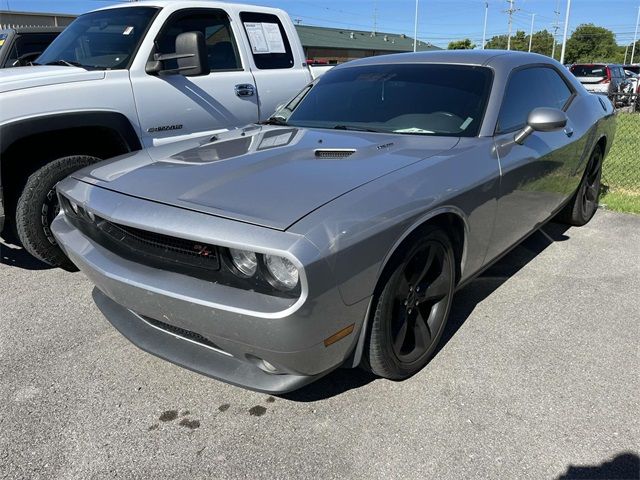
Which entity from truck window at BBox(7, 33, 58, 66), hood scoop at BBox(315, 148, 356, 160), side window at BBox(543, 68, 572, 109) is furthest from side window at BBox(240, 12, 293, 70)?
truck window at BBox(7, 33, 58, 66)

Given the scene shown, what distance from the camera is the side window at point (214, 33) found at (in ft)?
15.4

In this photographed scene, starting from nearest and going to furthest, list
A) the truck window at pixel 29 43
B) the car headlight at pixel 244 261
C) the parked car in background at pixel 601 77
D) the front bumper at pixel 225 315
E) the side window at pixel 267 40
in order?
the front bumper at pixel 225 315
the car headlight at pixel 244 261
the side window at pixel 267 40
the truck window at pixel 29 43
the parked car in background at pixel 601 77

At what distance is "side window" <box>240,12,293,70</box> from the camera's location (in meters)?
5.27

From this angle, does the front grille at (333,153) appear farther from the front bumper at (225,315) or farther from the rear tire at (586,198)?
the rear tire at (586,198)

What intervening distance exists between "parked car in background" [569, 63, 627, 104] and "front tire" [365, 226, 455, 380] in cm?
1790

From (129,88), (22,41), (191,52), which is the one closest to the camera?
(129,88)

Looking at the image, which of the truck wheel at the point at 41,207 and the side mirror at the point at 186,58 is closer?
the truck wheel at the point at 41,207

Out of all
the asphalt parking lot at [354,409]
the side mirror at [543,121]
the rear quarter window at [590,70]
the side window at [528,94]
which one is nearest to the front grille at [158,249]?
the asphalt parking lot at [354,409]

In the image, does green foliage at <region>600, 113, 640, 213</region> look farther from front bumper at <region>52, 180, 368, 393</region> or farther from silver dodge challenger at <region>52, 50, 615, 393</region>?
front bumper at <region>52, 180, 368, 393</region>

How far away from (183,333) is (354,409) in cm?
86

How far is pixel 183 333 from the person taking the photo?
2.47 meters

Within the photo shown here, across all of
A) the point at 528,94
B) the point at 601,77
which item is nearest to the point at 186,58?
the point at 528,94

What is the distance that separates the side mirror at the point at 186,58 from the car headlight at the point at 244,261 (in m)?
2.65

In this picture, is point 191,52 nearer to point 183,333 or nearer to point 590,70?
point 183,333
